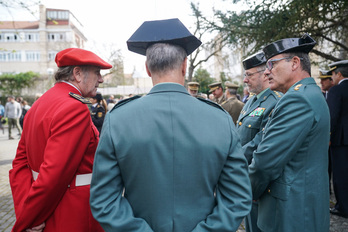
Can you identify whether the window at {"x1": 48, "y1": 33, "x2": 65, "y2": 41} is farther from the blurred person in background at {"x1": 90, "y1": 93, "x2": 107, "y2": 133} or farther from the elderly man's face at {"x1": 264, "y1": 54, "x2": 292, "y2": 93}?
the elderly man's face at {"x1": 264, "y1": 54, "x2": 292, "y2": 93}

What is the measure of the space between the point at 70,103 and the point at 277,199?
5.47ft

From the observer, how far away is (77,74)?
214 cm

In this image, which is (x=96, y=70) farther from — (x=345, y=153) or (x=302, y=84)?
(x=345, y=153)

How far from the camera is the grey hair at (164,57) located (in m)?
1.41

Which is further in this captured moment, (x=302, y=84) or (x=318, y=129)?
(x=302, y=84)

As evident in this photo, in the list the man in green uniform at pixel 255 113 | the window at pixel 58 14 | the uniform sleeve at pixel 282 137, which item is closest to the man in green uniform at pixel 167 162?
the uniform sleeve at pixel 282 137

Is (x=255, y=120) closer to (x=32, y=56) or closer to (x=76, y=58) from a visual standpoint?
(x=76, y=58)

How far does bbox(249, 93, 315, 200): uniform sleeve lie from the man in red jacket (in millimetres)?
1240

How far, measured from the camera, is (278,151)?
201 centimetres

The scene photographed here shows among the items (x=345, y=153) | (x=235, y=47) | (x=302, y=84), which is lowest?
(x=345, y=153)

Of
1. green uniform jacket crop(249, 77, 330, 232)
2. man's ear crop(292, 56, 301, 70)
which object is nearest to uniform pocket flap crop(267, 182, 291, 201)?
green uniform jacket crop(249, 77, 330, 232)

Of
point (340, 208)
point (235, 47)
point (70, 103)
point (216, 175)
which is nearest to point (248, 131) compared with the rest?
point (216, 175)

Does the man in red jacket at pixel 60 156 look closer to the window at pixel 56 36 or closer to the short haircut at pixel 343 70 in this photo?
the short haircut at pixel 343 70

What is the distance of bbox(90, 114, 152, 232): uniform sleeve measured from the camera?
130 cm
